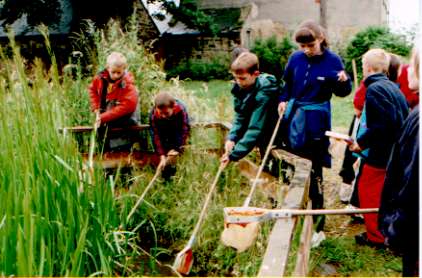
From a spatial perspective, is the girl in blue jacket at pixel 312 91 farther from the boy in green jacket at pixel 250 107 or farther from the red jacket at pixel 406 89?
the red jacket at pixel 406 89

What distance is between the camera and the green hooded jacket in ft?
13.6

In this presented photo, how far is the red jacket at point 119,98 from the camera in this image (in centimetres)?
525

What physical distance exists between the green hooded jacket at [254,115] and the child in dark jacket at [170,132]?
65 cm

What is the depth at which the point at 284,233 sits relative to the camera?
7.97 ft

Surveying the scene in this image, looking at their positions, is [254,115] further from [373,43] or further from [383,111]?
[373,43]

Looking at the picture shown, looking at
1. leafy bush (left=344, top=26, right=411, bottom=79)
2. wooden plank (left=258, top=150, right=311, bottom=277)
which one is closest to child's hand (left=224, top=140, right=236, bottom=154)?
wooden plank (left=258, top=150, right=311, bottom=277)

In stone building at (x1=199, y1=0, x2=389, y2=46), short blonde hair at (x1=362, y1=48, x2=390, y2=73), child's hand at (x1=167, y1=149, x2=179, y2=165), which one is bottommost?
child's hand at (x1=167, y1=149, x2=179, y2=165)

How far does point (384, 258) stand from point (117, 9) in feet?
51.6

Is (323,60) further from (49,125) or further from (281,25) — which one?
(281,25)

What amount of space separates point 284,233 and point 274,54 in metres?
18.7

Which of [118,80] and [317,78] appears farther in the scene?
[118,80]

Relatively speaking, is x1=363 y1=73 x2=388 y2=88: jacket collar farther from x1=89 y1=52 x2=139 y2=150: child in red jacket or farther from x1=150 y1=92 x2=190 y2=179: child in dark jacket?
x1=89 y1=52 x2=139 y2=150: child in red jacket

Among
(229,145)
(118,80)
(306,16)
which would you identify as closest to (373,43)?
(306,16)

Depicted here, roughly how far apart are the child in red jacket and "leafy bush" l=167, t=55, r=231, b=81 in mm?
16160
